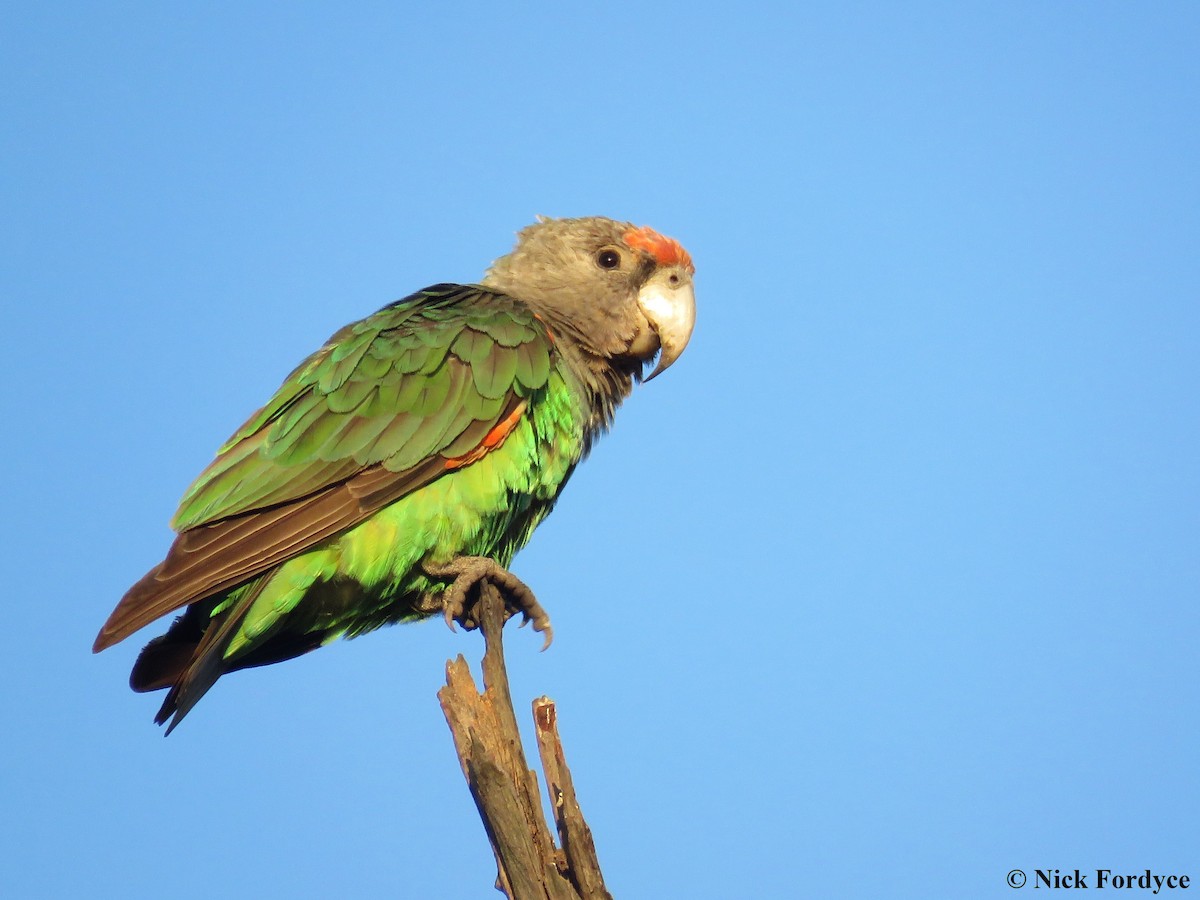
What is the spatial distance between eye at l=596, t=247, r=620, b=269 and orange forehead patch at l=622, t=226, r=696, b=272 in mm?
86

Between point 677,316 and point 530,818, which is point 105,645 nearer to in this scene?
point 530,818

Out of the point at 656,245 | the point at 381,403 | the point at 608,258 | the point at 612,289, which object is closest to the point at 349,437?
the point at 381,403

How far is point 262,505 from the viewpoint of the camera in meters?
4.48

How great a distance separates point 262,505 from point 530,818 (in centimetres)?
184

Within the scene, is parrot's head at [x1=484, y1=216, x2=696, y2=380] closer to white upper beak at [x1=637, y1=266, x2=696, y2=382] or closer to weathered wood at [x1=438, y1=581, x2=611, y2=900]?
white upper beak at [x1=637, y1=266, x2=696, y2=382]

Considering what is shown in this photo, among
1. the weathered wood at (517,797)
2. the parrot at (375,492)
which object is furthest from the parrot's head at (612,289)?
the weathered wood at (517,797)

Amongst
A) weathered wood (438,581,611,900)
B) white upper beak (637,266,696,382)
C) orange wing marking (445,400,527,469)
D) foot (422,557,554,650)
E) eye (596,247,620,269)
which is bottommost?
weathered wood (438,581,611,900)

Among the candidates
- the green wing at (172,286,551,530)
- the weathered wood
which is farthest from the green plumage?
the weathered wood

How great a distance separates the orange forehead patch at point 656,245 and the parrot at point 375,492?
769 millimetres

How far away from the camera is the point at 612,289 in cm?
573

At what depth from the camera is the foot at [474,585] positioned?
15.4 feet

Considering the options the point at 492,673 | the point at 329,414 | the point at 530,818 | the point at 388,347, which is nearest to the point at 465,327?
the point at 388,347

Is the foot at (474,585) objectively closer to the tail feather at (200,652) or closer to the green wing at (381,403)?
the green wing at (381,403)

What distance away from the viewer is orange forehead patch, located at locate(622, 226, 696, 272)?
19.2ft
